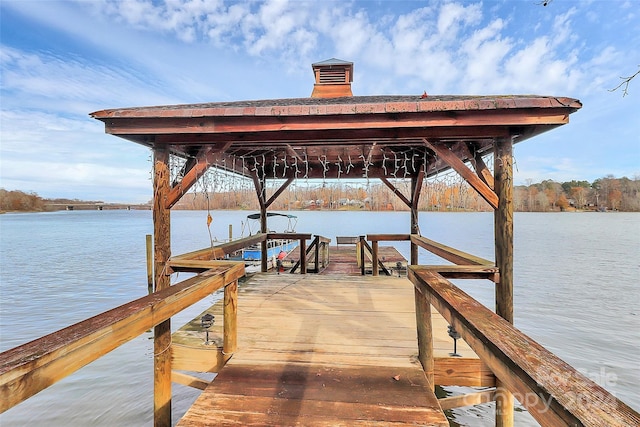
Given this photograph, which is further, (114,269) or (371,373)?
(114,269)

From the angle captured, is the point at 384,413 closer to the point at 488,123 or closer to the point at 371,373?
the point at 371,373

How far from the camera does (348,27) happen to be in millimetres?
8172

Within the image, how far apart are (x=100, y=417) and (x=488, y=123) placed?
7.30 meters

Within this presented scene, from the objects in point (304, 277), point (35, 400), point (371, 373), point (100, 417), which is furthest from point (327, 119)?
point (35, 400)

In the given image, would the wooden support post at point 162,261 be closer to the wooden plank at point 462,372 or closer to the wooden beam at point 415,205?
the wooden plank at point 462,372

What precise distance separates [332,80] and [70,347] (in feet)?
23.2

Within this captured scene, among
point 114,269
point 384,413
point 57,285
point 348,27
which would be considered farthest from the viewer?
point 114,269

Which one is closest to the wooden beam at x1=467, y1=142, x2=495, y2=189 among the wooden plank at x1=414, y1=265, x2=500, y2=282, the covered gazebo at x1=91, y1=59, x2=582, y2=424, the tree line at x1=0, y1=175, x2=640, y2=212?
the covered gazebo at x1=91, y1=59, x2=582, y2=424

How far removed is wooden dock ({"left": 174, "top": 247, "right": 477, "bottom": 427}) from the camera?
6.86ft

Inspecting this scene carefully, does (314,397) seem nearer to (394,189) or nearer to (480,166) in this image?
(480,166)

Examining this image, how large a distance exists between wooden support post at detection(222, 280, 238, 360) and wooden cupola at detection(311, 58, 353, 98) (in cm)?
544

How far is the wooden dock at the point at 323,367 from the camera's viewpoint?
6.86 feet

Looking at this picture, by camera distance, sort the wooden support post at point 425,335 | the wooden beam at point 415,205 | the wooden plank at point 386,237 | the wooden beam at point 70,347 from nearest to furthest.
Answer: the wooden beam at point 70,347, the wooden support post at point 425,335, the wooden plank at point 386,237, the wooden beam at point 415,205

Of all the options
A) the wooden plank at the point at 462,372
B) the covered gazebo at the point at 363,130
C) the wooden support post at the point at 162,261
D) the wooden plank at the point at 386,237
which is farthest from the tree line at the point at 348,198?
the wooden plank at the point at 462,372
